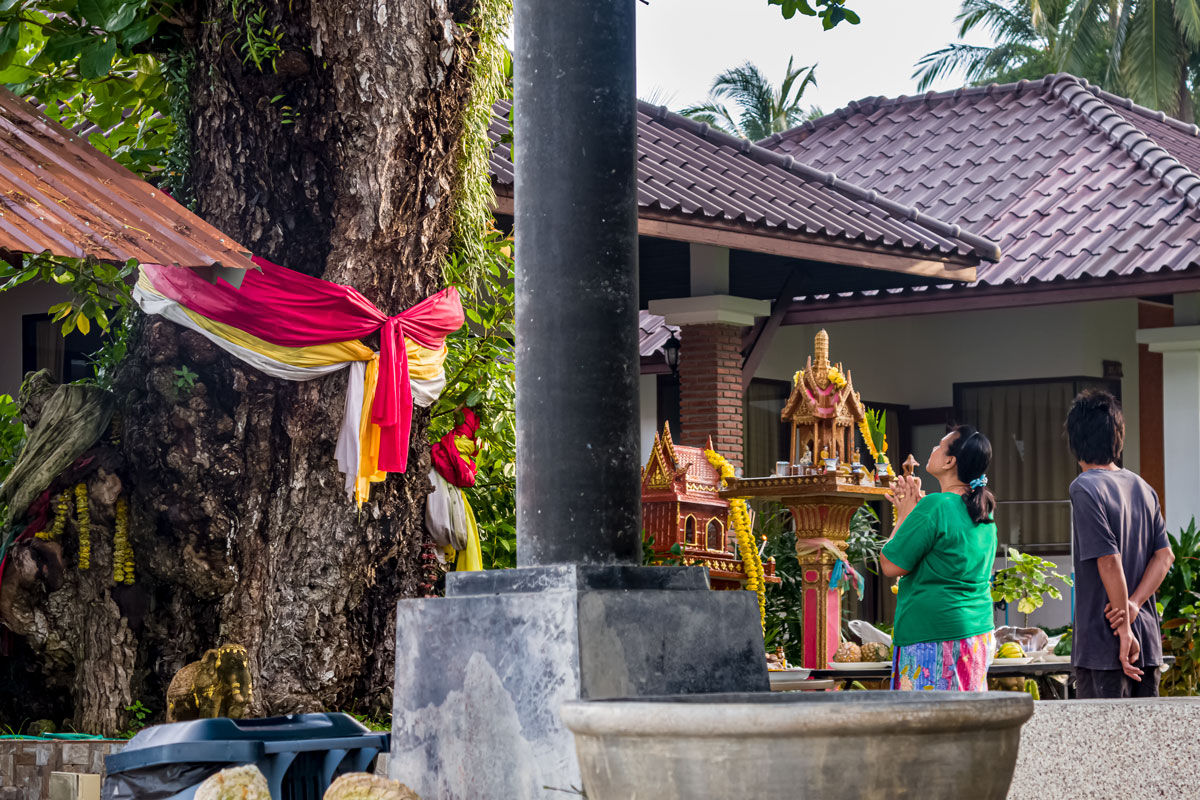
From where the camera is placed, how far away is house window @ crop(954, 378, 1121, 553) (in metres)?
15.1

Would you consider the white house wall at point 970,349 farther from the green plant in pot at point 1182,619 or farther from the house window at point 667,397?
the green plant in pot at point 1182,619

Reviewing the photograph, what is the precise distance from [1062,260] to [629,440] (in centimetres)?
1004

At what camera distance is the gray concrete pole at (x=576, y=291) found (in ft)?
13.1

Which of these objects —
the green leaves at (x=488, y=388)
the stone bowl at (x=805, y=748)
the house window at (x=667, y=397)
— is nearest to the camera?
the stone bowl at (x=805, y=748)

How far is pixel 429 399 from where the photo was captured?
7258mm

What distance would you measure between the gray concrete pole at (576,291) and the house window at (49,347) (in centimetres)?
902

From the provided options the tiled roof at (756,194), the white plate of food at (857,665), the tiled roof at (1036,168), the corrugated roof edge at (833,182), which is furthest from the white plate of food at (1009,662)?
the tiled roof at (1036,168)

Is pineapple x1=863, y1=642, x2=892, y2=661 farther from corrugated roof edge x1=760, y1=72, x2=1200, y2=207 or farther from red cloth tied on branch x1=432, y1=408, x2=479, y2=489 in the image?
corrugated roof edge x1=760, y1=72, x2=1200, y2=207

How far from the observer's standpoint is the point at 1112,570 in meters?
5.57

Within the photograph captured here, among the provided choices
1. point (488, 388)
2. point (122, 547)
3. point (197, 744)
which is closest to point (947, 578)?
point (197, 744)

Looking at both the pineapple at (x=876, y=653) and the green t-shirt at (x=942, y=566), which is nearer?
the green t-shirt at (x=942, y=566)

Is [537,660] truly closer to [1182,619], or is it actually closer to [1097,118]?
[1182,619]

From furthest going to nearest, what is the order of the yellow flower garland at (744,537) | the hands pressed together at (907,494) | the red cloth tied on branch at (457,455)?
1. the yellow flower garland at (744,537)
2. the red cloth tied on branch at (457,455)
3. the hands pressed together at (907,494)

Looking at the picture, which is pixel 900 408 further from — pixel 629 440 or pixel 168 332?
pixel 629 440
